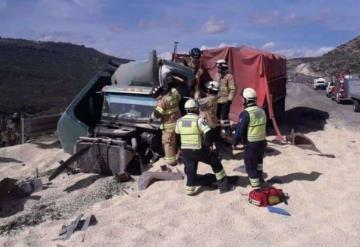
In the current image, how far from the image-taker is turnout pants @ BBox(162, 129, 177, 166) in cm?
1063

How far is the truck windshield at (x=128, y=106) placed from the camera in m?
11.6

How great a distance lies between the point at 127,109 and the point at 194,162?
3.36 metres

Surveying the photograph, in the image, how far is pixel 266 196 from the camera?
27.7 feet

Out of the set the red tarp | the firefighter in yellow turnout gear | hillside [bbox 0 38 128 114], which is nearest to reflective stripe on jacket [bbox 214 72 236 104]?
the firefighter in yellow turnout gear

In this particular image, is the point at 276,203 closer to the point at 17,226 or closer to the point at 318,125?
the point at 17,226

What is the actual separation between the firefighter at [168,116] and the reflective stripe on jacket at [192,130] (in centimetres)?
157

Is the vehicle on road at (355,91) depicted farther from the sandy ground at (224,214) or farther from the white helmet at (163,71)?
the white helmet at (163,71)

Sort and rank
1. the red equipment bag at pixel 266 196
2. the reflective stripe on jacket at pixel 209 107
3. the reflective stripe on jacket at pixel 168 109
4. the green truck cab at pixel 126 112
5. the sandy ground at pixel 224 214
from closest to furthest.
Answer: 1. the sandy ground at pixel 224 214
2. the red equipment bag at pixel 266 196
3. the reflective stripe on jacket at pixel 168 109
4. the reflective stripe on jacket at pixel 209 107
5. the green truck cab at pixel 126 112

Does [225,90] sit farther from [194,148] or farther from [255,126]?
[194,148]

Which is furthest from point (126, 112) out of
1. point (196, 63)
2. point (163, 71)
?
point (196, 63)

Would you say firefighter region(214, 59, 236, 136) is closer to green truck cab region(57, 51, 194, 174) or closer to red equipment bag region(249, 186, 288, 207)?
green truck cab region(57, 51, 194, 174)

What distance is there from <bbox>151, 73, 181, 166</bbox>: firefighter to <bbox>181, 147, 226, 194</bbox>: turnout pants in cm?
160

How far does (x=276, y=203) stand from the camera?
8523 millimetres

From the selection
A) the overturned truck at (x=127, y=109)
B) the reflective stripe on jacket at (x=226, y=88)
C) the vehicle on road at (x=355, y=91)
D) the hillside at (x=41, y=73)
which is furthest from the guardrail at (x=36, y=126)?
the vehicle on road at (x=355, y=91)
